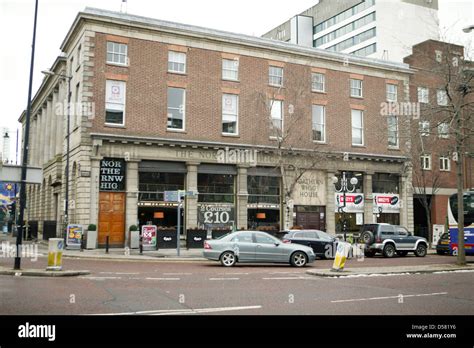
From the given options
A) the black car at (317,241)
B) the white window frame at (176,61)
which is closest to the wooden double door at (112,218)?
the white window frame at (176,61)

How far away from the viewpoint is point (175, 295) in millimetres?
11727

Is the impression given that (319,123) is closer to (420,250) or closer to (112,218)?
(420,250)

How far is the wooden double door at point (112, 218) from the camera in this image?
2948cm

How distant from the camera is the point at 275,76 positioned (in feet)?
117

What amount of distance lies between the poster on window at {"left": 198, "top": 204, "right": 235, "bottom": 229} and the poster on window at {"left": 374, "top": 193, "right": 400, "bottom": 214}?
11.9 m

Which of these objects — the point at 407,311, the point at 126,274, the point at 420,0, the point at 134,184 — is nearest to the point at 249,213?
A: the point at 134,184

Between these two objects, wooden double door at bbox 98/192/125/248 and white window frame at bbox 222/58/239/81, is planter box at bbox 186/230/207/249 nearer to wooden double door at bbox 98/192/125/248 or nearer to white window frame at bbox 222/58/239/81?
wooden double door at bbox 98/192/125/248

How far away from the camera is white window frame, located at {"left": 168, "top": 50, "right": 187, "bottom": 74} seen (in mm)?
32219

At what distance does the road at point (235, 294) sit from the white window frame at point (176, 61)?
59.3 ft

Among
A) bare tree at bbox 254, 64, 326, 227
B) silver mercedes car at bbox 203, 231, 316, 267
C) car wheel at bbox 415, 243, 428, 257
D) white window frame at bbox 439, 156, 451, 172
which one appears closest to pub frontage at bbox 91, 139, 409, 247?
bare tree at bbox 254, 64, 326, 227

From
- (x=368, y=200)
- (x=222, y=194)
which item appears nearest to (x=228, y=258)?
(x=222, y=194)

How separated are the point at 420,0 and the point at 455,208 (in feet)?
170

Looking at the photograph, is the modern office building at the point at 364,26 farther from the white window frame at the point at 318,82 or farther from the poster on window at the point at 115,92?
the poster on window at the point at 115,92
